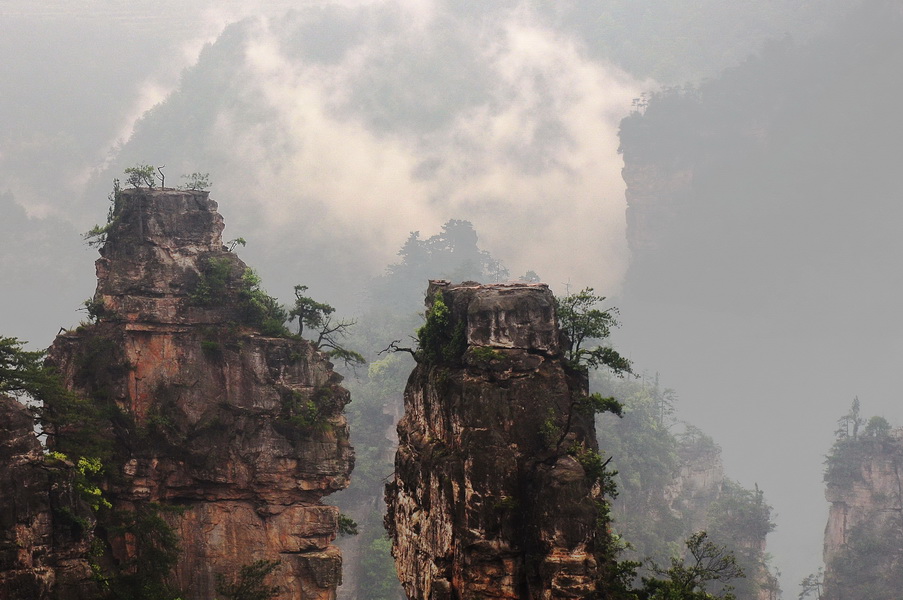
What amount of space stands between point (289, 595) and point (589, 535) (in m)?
17.3

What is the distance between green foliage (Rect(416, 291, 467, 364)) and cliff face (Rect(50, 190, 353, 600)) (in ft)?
35.7

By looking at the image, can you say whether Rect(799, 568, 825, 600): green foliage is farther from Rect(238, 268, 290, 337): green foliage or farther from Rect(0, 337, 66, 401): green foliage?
Rect(0, 337, 66, 401): green foliage

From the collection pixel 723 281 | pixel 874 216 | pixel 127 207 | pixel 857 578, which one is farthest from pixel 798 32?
pixel 127 207

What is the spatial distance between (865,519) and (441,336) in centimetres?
4635

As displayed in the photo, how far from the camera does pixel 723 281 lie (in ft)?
469

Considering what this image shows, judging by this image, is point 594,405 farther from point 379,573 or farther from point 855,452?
point 855,452

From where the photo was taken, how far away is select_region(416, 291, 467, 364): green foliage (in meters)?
26.2

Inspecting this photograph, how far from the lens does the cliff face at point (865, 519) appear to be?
55.8m

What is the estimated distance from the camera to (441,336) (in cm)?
2727

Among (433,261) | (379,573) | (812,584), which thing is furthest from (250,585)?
(433,261)

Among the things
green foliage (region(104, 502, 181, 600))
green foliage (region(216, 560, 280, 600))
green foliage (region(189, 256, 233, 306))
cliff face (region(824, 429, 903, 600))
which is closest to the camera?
green foliage (region(104, 502, 181, 600))

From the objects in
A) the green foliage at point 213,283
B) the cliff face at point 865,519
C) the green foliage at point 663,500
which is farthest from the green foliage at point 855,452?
the green foliage at point 213,283

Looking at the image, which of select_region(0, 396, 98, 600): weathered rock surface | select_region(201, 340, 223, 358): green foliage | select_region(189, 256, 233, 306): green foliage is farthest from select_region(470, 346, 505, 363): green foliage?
select_region(189, 256, 233, 306): green foliage

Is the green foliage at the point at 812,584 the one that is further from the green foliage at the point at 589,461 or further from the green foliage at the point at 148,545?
the green foliage at the point at 148,545
